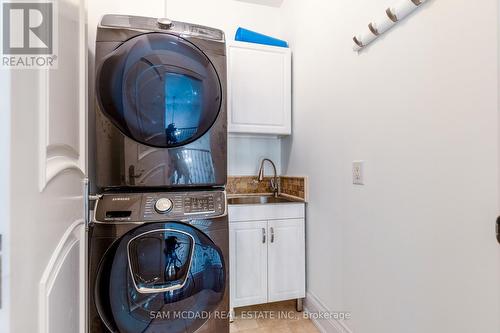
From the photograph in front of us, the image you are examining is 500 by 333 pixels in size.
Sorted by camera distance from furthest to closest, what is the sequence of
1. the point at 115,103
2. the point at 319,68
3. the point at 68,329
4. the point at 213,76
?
the point at 319,68 → the point at 213,76 → the point at 115,103 → the point at 68,329

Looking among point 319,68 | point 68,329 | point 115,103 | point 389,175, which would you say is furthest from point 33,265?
point 319,68

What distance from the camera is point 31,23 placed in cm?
46

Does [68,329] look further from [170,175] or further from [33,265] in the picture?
[170,175]

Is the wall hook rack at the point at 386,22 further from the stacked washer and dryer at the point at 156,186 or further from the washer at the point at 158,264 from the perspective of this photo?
the washer at the point at 158,264

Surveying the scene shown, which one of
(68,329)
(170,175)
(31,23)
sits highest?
(31,23)

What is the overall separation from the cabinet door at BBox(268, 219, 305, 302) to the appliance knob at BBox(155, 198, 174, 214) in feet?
2.80

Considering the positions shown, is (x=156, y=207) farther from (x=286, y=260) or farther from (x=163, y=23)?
(x=286, y=260)

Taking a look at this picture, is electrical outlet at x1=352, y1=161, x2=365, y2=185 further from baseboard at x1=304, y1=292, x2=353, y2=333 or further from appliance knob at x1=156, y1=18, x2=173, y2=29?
appliance knob at x1=156, y1=18, x2=173, y2=29

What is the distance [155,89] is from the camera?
→ 120cm

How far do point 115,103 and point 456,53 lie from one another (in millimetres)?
1392

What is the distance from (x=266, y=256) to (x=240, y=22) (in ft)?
6.98

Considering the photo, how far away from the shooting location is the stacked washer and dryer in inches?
43.6

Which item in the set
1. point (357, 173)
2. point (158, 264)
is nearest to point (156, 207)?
point (158, 264)

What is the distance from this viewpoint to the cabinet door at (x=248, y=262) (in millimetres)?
1711
